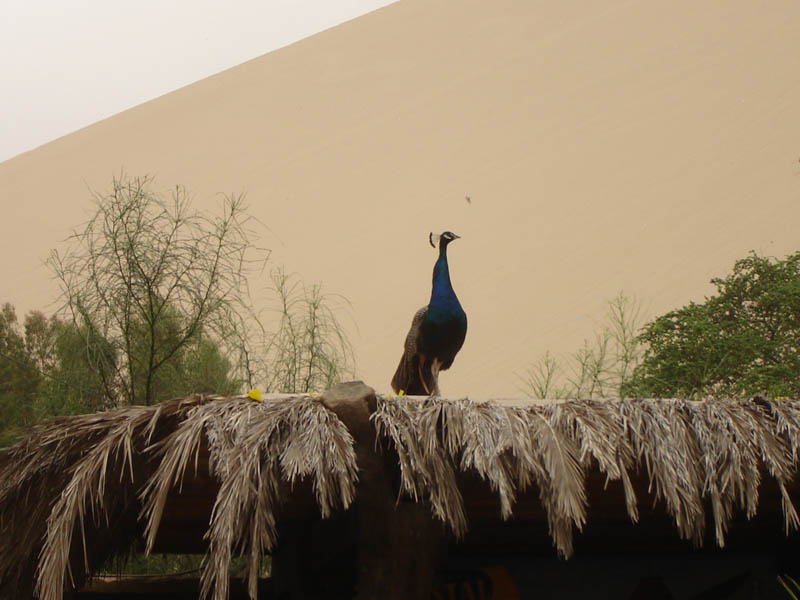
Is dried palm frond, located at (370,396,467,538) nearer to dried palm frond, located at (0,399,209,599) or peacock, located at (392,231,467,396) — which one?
dried palm frond, located at (0,399,209,599)

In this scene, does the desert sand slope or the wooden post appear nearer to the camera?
the wooden post

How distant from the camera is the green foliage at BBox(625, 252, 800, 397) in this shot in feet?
26.6

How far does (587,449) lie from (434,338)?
1677mm

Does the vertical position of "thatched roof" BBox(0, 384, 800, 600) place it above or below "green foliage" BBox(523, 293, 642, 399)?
below

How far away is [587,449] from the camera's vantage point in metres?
2.58

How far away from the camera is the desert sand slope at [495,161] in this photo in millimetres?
18422

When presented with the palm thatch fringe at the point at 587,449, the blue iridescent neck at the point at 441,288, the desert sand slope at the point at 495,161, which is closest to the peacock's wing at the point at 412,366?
the blue iridescent neck at the point at 441,288

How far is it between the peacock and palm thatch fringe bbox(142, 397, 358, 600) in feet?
5.27

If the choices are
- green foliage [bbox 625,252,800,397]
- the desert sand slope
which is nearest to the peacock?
green foliage [bbox 625,252,800,397]

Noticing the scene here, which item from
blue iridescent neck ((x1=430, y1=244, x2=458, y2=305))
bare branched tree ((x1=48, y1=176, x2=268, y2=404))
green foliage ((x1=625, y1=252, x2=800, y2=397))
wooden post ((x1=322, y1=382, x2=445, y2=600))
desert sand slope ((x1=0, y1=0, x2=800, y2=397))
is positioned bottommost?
wooden post ((x1=322, y1=382, x2=445, y2=600))

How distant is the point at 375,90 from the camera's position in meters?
29.4

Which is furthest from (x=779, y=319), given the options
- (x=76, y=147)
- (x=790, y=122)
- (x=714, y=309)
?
(x=76, y=147)

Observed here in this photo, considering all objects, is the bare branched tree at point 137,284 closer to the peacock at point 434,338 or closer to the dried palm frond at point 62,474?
the peacock at point 434,338

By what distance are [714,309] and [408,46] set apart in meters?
25.4
